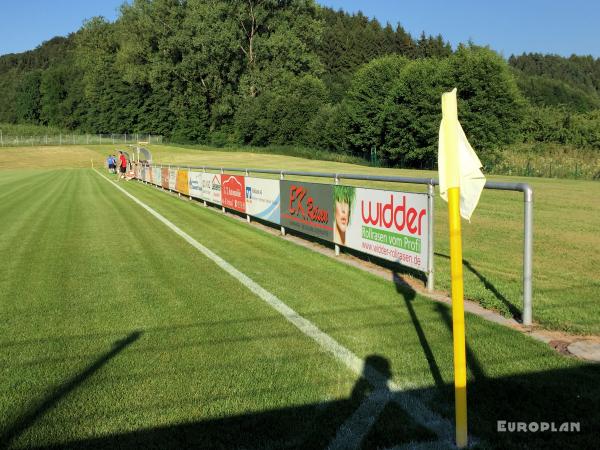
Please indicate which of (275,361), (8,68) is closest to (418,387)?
(275,361)

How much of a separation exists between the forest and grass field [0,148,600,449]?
131ft

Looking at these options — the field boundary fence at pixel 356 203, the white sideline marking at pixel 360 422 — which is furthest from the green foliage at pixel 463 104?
the white sideline marking at pixel 360 422

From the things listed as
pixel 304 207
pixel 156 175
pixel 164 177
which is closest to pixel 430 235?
pixel 304 207

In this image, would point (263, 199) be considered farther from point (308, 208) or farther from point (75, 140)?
point (75, 140)

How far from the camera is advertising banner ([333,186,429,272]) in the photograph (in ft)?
21.9

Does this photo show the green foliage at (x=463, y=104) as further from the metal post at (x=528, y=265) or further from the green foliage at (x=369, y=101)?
the metal post at (x=528, y=265)

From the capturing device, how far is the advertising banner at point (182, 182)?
22136 mm

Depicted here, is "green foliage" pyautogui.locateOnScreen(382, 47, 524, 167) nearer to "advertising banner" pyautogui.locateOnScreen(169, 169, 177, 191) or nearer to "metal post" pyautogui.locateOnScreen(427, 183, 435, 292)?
"advertising banner" pyautogui.locateOnScreen(169, 169, 177, 191)

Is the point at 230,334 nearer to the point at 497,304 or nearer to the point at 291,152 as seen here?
the point at 497,304

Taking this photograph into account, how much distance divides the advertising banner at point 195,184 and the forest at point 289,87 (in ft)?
95.1

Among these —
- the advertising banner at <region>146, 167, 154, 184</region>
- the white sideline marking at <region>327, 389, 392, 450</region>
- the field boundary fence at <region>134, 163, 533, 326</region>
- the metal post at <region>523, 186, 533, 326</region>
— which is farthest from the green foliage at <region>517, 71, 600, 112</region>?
the white sideline marking at <region>327, 389, 392, 450</region>

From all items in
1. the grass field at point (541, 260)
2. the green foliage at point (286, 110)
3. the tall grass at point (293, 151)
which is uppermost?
the green foliage at point (286, 110)

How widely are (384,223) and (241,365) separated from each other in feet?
12.6

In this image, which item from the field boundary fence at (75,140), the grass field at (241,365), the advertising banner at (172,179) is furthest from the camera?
the field boundary fence at (75,140)
